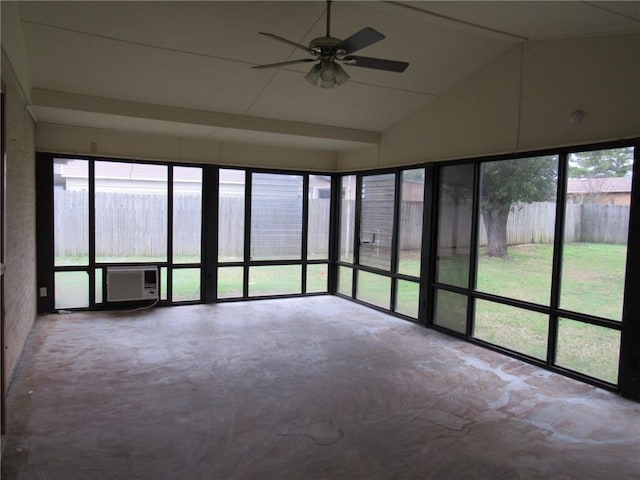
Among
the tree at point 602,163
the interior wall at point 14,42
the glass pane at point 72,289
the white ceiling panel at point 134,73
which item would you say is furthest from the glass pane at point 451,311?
the interior wall at point 14,42

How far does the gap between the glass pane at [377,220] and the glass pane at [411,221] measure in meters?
0.24

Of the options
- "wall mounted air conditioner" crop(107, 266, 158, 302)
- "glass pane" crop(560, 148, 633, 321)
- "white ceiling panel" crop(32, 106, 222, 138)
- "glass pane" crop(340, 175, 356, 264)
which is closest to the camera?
"glass pane" crop(560, 148, 633, 321)

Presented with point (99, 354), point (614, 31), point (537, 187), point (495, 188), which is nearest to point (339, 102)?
point (495, 188)

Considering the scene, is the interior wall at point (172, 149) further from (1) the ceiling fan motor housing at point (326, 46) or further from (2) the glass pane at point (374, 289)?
(1) the ceiling fan motor housing at point (326, 46)

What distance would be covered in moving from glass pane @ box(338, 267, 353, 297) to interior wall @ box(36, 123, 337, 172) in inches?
67.6

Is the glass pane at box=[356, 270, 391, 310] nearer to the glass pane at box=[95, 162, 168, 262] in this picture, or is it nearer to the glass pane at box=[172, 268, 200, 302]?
the glass pane at box=[172, 268, 200, 302]

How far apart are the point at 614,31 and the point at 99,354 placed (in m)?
5.41

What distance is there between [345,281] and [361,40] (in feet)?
16.5

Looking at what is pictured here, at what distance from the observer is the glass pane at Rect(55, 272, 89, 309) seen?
232 inches

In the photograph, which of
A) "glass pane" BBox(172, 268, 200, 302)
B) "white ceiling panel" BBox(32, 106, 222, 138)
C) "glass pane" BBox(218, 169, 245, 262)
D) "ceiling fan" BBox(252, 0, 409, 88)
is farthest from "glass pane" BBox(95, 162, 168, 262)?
"ceiling fan" BBox(252, 0, 409, 88)

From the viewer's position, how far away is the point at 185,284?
6.59 metres

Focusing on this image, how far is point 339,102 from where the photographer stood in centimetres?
534

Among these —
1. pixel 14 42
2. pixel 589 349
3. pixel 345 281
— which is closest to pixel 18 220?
pixel 14 42

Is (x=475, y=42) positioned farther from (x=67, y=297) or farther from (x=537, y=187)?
(x=67, y=297)
